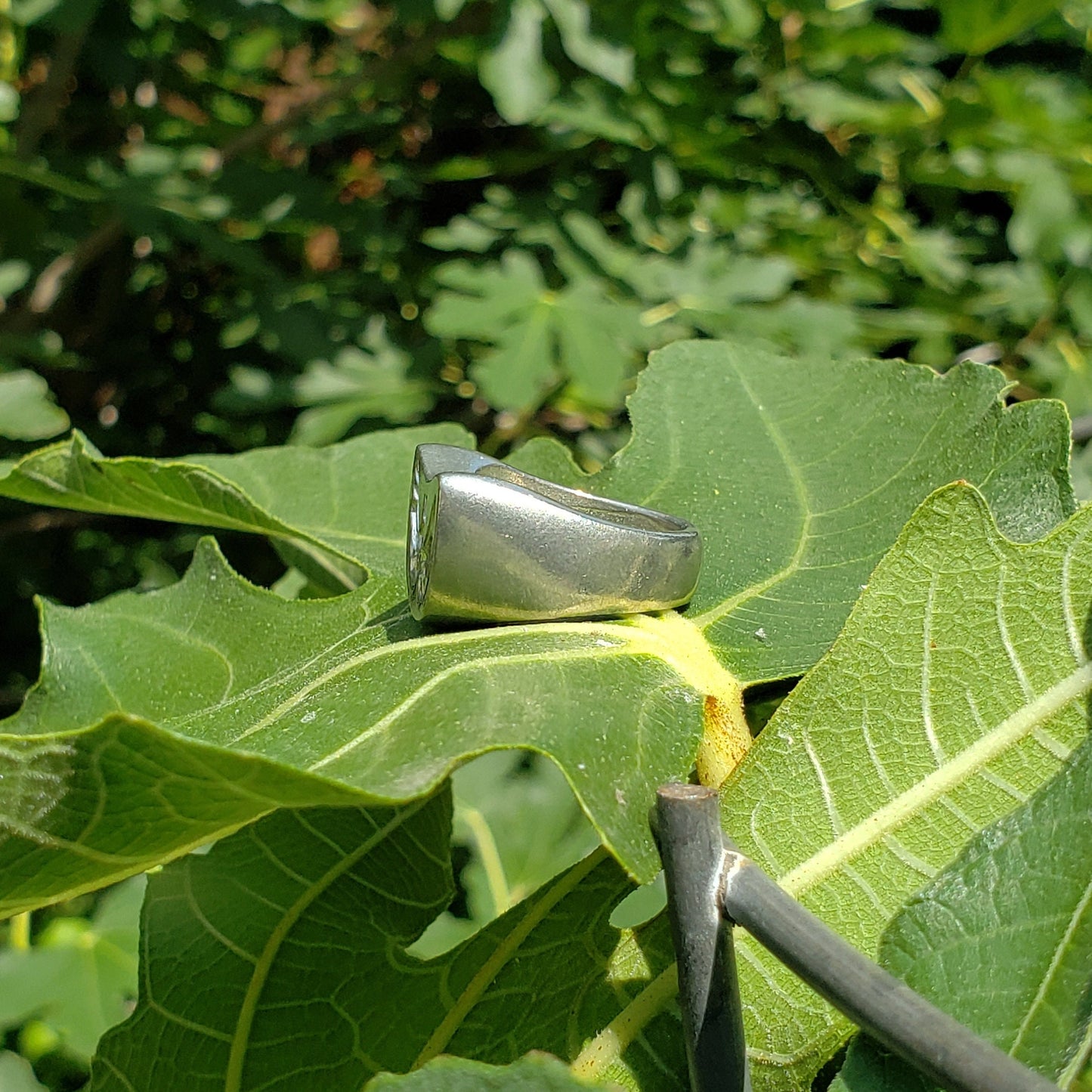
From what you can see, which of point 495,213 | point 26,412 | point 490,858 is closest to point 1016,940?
point 490,858

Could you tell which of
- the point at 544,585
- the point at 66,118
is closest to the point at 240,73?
the point at 66,118

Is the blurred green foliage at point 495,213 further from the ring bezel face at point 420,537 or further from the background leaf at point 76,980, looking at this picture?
the ring bezel face at point 420,537

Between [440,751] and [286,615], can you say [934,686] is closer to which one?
[440,751]

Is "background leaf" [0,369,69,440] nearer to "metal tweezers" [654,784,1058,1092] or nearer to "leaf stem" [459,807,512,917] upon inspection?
"leaf stem" [459,807,512,917]

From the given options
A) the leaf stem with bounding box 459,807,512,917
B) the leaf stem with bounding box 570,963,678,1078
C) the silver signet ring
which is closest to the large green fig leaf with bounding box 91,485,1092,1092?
the leaf stem with bounding box 570,963,678,1078

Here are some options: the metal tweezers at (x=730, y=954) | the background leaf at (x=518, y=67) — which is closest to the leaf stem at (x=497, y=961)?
the metal tweezers at (x=730, y=954)

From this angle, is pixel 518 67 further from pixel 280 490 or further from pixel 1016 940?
pixel 1016 940
